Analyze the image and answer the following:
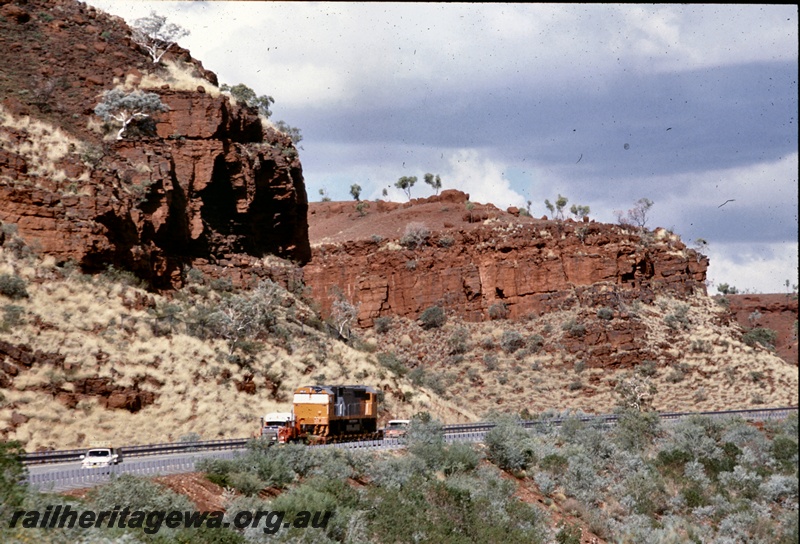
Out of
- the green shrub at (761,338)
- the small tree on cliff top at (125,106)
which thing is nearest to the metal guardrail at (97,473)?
the small tree on cliff top at (125,106)

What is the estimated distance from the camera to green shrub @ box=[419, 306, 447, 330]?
3196 inches

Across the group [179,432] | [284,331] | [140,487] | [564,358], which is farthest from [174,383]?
[564,358]

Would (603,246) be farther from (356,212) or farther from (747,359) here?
(356,212)

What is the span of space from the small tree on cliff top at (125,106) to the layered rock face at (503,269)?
3470cm

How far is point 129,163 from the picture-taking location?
47.9m

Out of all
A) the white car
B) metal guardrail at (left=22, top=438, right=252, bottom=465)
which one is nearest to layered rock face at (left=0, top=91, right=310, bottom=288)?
metal guardrail at (left=22, top=438, right=252, bottom=465)

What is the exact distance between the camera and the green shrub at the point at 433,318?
3196 inches

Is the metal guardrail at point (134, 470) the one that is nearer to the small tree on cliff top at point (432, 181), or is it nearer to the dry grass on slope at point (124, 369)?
the dry grass on slope at point (124, 369)

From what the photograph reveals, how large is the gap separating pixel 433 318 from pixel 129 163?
1499 inches

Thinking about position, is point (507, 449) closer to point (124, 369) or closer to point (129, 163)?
point (124, 369)

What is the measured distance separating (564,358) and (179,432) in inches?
1654

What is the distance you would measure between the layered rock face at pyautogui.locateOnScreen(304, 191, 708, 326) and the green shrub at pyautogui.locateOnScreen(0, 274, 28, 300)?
46037 mm

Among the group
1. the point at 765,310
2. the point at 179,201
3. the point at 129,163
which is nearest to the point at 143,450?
the point at 129,163

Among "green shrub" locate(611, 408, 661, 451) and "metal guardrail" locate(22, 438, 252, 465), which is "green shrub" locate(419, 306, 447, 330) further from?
"metal guardrail" locate(22, 438, 252, 465)
